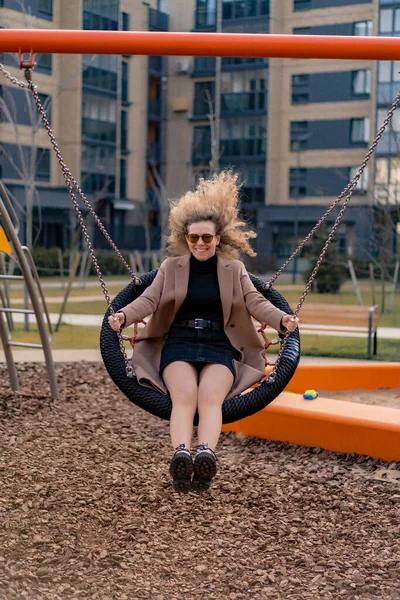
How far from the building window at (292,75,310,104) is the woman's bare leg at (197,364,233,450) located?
20.7 m

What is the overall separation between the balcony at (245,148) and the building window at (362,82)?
539 centimetres

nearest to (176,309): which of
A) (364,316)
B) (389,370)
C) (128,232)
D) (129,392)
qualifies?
(129,392)

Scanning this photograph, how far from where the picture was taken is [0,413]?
5750 millimetres

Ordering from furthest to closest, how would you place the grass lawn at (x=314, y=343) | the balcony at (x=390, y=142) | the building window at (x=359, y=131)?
1. the building window at (x=359, y=131)
2. the balcony at (x=390, y=142)
3. the grass lawn at (x=314, y=343)

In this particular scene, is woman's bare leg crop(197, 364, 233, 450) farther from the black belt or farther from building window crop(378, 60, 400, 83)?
building window crop(378, 60, 400, 83)

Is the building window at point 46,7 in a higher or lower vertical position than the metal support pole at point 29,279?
higher

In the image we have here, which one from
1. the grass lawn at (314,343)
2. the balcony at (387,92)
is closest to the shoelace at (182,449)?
the grass lawn at (314,343)

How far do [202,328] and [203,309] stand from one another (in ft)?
0.35

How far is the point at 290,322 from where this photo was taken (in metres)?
3.52

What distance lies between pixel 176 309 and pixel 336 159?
2307 centimetres

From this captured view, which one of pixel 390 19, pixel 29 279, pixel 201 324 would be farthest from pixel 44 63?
pixel 201 324

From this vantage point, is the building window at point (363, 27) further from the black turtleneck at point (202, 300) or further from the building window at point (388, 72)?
the black turtleneck at point (202, 300)

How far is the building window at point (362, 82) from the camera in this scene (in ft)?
69.6

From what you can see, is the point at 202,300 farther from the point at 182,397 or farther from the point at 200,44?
the point at 200,44
